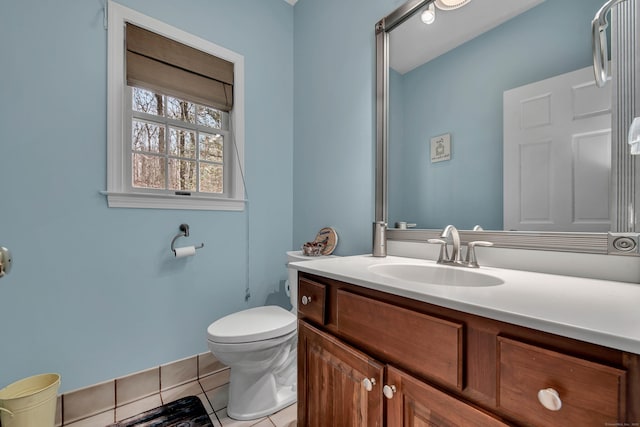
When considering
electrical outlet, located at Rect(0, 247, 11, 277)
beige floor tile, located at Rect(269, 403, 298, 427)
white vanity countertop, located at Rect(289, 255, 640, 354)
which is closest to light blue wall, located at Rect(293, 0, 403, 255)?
white vanity countertop, located at Rect(289, 255, 640, 354)

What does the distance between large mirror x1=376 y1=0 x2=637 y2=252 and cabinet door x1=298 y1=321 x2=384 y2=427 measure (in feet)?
2.37

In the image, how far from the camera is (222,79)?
186 cm

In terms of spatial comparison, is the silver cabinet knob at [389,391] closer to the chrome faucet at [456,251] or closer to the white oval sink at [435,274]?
the white oval sink at [435,274]

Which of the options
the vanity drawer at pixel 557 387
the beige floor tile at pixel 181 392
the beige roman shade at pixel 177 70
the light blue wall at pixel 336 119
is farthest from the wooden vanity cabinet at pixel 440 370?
the beige roman shade at pixel 177 70

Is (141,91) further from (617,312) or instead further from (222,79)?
→ (617,312)

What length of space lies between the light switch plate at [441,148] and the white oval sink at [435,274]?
1.75ft

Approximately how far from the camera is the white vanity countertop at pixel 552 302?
0.44 meters

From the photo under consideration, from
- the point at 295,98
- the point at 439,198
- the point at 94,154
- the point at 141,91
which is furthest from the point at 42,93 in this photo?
the point at 439,198

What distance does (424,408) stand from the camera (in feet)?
2.16

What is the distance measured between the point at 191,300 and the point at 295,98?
5.47 feet

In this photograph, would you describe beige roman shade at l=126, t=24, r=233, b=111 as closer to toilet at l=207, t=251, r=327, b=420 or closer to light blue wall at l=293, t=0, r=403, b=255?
light blue wall at l=293, t=0, r=403, b=255

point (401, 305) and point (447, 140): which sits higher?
point (447, 140)

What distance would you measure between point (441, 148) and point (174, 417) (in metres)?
1.89

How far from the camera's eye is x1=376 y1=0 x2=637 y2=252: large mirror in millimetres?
877
